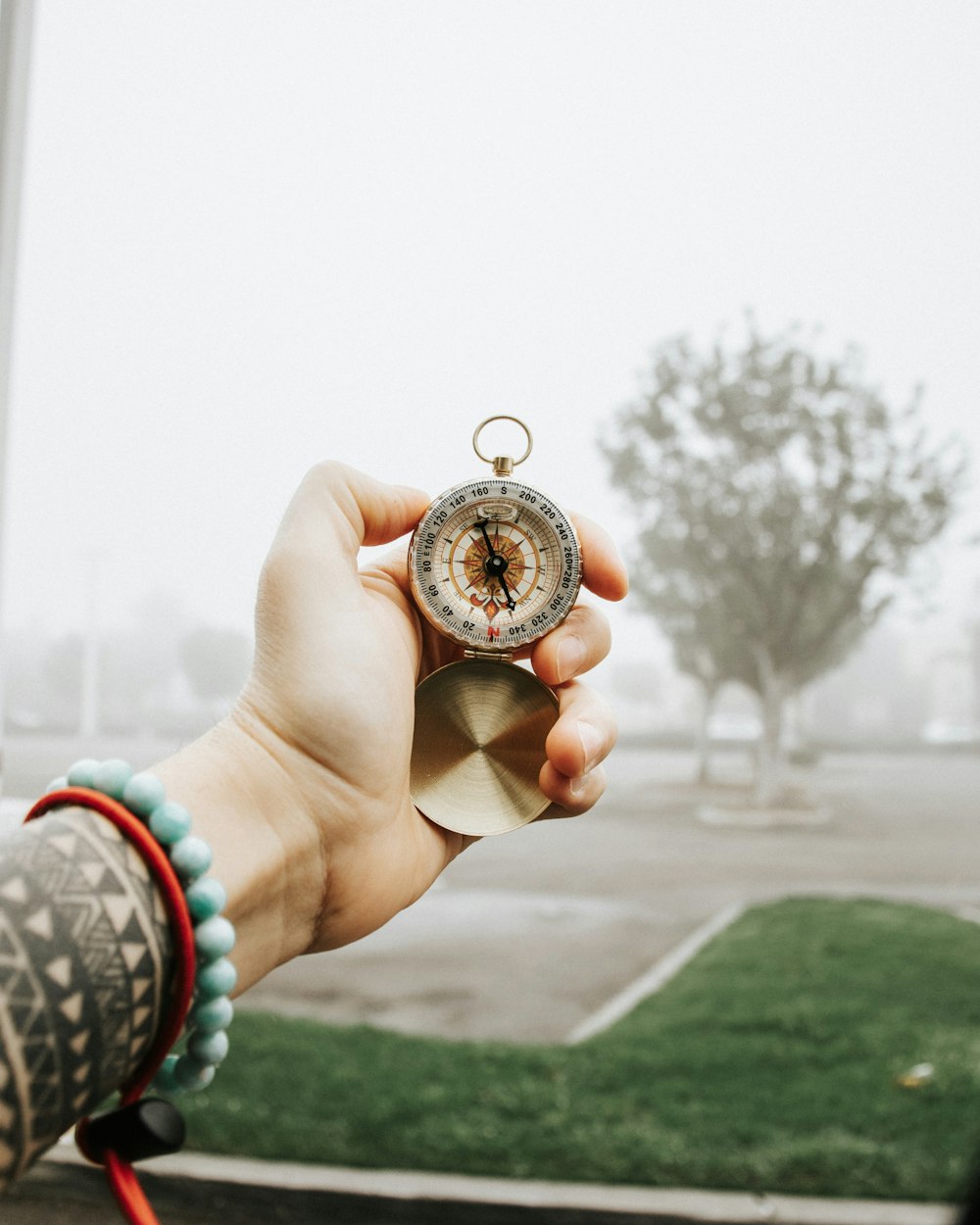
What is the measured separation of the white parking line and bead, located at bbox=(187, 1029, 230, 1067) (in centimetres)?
225

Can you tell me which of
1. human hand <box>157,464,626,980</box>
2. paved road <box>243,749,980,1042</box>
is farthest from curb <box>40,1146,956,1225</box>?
human hand <box>157,464,626,980</box>

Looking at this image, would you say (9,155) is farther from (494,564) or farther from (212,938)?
(212,938)

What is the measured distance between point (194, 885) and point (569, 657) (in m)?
0.39

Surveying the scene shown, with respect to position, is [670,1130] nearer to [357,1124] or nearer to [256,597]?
[357,1124]

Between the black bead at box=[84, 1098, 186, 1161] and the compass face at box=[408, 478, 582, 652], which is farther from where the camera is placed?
the compass face at box=[408, 478, 582, 652]

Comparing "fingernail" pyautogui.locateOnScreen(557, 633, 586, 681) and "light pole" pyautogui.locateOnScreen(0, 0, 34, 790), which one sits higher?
"light pole" pyautogui.locateOnScreen(0, 0, 34, 790)

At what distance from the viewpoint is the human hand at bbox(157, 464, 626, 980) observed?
0.84 metres

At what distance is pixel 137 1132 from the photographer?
62 centimetres

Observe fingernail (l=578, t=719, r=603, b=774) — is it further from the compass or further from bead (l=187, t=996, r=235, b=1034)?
bead (l=187, t=996, r=235, b=1034)

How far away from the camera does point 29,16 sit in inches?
81.1

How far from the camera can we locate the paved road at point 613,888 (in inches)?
122

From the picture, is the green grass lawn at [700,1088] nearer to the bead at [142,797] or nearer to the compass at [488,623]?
the compass at [488,623]

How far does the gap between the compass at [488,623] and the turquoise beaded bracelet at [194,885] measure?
0.83ft

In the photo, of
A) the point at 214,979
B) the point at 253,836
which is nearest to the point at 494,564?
the point at 253,836
